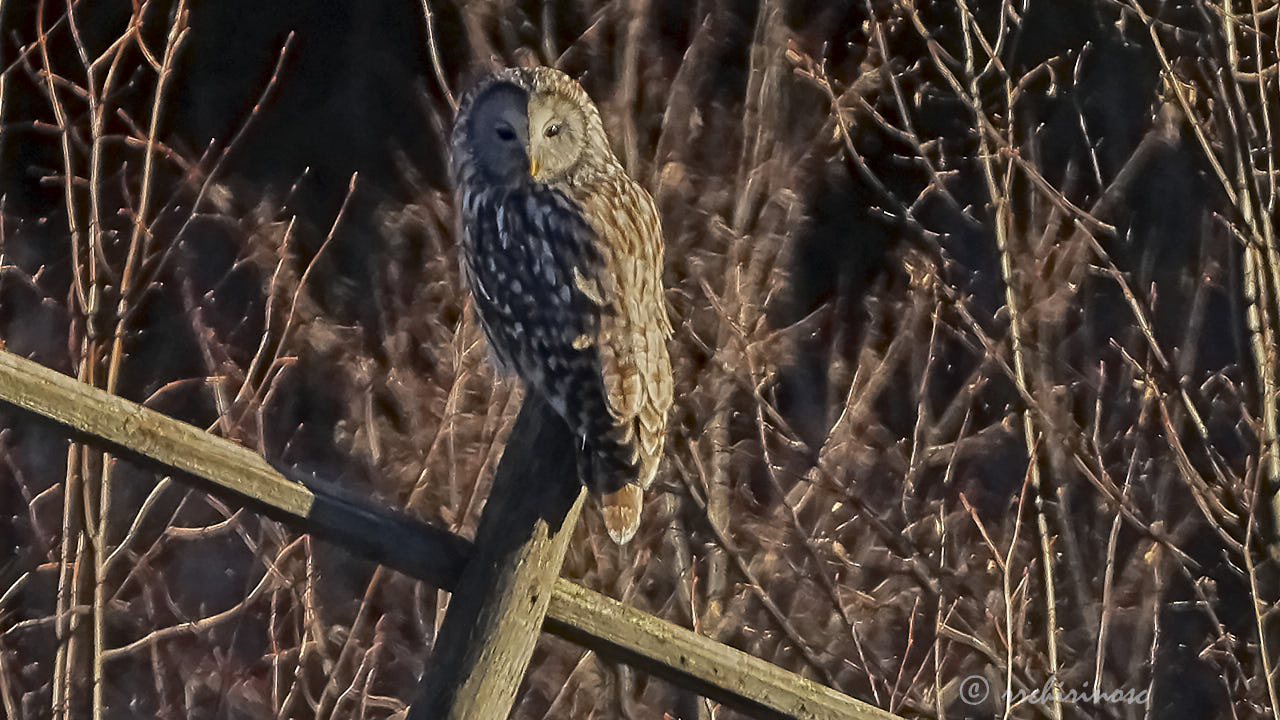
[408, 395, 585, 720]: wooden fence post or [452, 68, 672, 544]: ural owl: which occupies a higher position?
[452, 68, 672, 544]: ural owl

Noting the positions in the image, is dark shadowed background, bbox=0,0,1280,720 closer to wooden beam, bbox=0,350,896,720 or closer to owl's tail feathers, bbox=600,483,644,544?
owl's tail feathers, bbox=600,483,644,544

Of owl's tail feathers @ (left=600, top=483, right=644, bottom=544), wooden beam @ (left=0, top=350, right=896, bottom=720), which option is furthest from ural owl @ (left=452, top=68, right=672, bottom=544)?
wooden beam @ (left=0, top=350, right=896, bottom=720)

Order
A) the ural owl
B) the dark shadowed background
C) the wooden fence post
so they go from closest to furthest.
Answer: the wooden fence post, the ural owl, the dark shadowed background

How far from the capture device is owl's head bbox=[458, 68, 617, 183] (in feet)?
7.86

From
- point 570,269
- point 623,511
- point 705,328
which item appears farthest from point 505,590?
→ point 705,328

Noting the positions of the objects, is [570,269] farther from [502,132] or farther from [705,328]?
[705,328]

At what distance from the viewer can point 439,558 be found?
177 cm

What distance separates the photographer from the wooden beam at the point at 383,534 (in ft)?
5.30

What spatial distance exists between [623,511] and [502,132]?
2.96 feet

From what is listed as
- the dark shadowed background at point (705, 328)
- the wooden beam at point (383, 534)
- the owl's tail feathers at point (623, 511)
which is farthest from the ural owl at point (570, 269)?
the dark shadowed background at point (705, 328)

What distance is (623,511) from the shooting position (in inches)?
77.4

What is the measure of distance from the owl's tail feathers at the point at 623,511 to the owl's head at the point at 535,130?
0.70 meters

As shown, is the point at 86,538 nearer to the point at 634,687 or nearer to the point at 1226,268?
the point at 634,687

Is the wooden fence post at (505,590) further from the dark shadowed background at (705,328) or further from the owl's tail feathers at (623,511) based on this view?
the dark shadowed background at (705,328)
